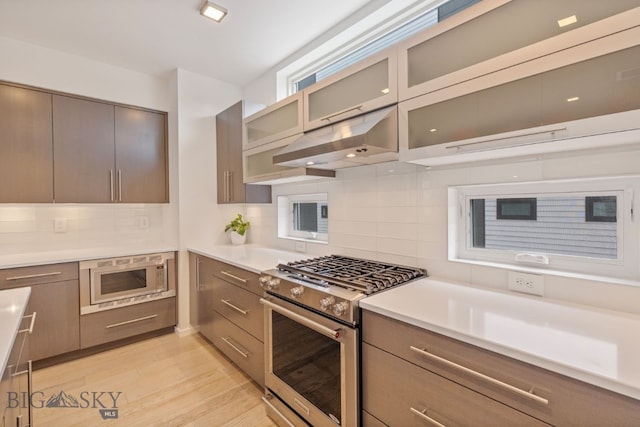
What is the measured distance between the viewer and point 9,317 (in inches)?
42.2

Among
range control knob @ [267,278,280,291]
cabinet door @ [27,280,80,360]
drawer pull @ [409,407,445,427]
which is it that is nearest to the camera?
drawer pull @ [409,407,445,427]

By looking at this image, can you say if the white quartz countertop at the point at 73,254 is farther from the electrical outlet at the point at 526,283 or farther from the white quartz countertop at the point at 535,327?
the electrical outlet at the point at 526,283

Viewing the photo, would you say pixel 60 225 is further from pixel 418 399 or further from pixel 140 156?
pixel 418 399

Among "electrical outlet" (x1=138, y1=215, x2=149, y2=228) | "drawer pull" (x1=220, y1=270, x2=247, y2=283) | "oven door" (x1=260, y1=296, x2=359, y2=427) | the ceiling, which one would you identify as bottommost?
"oven door" (x1=260, y1=296, x2=359, y2=427)

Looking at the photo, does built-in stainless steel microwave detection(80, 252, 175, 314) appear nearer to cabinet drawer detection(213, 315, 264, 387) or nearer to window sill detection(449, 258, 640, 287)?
cabinet drawer detection(213, 315, 264, 387)

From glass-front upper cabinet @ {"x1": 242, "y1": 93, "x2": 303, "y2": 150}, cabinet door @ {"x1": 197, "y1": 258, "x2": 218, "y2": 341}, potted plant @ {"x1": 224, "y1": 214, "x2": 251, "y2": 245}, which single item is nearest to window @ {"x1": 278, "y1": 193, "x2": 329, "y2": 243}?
potted plant @ {"x1": 224, "y1": 214, "x2": 251, "y2": 245}

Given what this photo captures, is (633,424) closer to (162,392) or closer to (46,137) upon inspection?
(162,392)

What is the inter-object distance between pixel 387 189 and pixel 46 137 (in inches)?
113

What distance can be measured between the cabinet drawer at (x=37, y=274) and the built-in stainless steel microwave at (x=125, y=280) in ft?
0.27

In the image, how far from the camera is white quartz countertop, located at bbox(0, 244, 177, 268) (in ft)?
7.30

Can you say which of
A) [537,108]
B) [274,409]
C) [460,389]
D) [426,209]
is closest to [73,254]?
[274,409]

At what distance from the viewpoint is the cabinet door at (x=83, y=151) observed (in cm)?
255

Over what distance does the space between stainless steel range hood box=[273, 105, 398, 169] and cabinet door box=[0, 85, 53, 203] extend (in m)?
2.15

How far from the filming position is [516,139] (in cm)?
112
